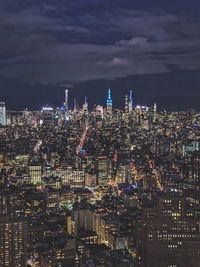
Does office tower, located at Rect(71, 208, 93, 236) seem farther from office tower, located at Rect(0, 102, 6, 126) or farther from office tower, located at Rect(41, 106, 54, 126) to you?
office tower, located at Rect(0, 102, 6, 126)

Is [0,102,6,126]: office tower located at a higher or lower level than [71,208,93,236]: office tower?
higher

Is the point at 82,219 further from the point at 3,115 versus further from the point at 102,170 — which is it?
the point at 3,115

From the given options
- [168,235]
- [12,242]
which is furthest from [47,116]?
[168,235]

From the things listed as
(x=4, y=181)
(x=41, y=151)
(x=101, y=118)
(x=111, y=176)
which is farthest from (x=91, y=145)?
(x=101, y=118)

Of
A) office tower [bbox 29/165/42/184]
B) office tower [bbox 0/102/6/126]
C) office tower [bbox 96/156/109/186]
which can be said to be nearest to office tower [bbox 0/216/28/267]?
office tower [bbox 96/156/109/186]

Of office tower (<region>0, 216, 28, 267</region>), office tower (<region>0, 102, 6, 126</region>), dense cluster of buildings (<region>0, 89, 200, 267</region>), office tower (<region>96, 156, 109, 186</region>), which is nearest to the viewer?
dense cluster of buildings (<region>0, 89, 200, 267</region>)

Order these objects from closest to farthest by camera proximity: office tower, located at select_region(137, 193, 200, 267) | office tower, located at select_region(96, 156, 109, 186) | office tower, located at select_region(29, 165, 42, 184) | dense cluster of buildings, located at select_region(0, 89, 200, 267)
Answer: office tower, located at select_region(137, 193, 200, 267)
dense cluster of buildings, located at select_region(0, 89, 200, 267)
office tower, located at select_region(96, 156, 109, 186)
office tower, located at select_region(29, 165, 42, 184)

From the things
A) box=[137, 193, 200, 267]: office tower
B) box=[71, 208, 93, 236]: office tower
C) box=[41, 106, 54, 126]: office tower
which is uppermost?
box=[41, 106, 54, 126]: office tower
